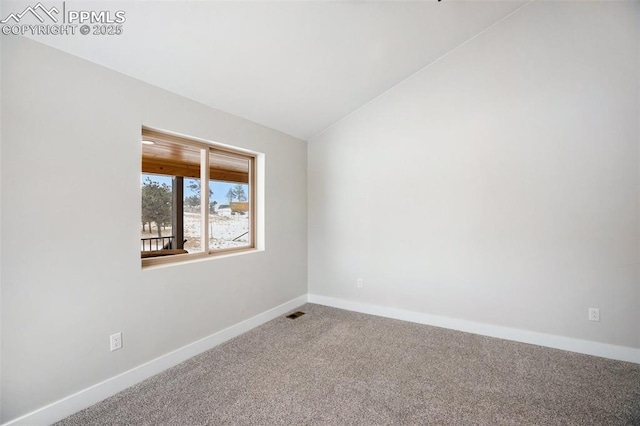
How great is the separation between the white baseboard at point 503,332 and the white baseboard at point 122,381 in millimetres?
1417

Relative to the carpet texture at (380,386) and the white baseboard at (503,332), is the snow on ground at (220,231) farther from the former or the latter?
the white baseboard at (503,332)

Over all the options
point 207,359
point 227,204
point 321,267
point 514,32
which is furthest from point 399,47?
point 207,359

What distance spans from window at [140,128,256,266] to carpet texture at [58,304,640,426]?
104cm

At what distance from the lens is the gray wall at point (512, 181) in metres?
2.55

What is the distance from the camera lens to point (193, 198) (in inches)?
116

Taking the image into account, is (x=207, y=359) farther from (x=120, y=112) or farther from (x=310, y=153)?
(x=310, y=153)

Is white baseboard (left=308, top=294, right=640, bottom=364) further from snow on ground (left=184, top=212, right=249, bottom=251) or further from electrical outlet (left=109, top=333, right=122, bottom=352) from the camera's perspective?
electrical outlet (left=109, top=333, right=122, bottom=352)

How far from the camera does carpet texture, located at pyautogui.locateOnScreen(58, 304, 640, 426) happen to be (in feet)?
5.98

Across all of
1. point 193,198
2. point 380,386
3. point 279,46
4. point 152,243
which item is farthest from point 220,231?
point 380,386

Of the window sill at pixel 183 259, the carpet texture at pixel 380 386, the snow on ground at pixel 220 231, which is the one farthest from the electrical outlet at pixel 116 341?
the snow on ground at pixel 220 231

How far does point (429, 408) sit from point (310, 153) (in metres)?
3.25

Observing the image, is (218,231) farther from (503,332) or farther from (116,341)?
(503,332)

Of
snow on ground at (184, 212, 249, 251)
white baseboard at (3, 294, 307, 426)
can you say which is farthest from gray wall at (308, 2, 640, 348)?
white baseboard at (3, 294, 307, 426)

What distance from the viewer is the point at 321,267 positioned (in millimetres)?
4121
